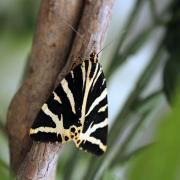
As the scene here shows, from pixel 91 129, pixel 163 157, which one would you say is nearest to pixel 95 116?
pixel 91 129

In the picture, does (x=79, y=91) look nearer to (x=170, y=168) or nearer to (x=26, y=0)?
(x=170, y=168)

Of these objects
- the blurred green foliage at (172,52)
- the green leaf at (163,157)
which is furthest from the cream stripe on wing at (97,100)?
the green leaf at (163,157)

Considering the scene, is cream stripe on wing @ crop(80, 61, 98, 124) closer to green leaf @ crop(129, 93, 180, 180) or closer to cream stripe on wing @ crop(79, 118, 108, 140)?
cream stripe on wing @ crop(79, 118, 108, 140)

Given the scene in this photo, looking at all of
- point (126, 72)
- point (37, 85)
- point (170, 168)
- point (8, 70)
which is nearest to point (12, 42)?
point (8, 70)

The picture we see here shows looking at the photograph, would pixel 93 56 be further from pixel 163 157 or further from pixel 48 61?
pixel 163 157

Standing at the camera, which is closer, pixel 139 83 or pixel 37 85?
pixel 37 85

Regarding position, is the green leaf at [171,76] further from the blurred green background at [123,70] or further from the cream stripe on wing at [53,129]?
the cream stripe on wing at [53,129]

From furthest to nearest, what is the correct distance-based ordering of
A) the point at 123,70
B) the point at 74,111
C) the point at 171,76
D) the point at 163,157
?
the point at 123,70 < the point at 171,76 < the point at 74,111 < the point at 163,157
